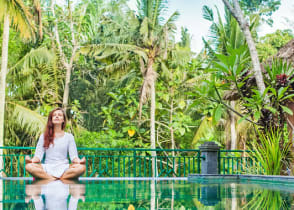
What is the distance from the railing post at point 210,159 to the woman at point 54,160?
13.8ft

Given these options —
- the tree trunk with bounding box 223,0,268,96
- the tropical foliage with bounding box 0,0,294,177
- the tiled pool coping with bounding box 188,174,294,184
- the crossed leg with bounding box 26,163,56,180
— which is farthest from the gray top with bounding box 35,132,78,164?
the tropical foliage with bounding box 0,0,294,177

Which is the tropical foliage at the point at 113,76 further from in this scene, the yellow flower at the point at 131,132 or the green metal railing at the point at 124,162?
the green metal railing at the point at 124,162

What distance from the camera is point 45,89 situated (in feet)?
57.8

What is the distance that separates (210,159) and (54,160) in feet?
14.9

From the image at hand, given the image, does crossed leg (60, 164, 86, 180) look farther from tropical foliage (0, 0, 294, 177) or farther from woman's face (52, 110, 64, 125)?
tropical foliage (0, 0, 294, 177)

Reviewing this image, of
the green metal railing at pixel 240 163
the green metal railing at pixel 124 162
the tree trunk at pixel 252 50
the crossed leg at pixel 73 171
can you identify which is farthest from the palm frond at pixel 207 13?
the crossed leg at pixel 73 171

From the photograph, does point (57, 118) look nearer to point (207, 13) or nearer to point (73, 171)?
point (73, 171)

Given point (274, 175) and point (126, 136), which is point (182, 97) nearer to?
point (126, 136)

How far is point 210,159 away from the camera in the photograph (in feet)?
30.9

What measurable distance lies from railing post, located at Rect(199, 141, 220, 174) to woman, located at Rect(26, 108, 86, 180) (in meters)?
4.21

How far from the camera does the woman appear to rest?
5.71m

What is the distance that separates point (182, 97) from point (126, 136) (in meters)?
3.15

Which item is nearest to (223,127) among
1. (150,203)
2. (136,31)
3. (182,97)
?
(182,97)

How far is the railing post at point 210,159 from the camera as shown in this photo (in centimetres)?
934
